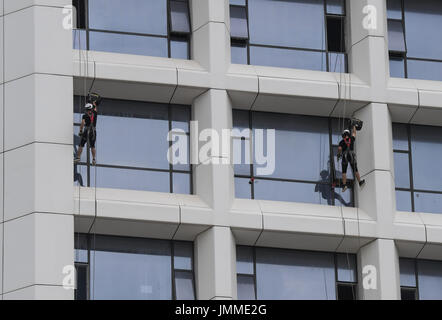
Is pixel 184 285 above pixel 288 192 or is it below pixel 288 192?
below

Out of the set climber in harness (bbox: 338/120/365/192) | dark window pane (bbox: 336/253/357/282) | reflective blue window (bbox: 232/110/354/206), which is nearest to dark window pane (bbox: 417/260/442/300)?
dark window pane (bbox: 336/253/357/282)

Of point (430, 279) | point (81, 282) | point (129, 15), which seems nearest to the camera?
point (81, 282)

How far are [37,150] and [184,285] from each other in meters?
6.45

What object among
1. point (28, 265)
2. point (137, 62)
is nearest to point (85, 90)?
point (137, 62)

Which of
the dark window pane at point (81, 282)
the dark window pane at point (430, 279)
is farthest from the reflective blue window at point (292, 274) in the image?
the dark window pane at point (81, 282)

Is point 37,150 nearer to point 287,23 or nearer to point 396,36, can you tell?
point 287,23

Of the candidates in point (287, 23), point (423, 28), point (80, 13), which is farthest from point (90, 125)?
point (423, 28)

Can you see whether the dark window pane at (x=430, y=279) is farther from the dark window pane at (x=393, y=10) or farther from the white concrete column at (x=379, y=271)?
the dark window pane at (x=393, y=10)

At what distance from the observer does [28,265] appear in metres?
59.8

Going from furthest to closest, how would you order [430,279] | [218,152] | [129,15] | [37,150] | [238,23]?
[238,23] → [129,15] → [430,279] → [218,152] → [37,150]

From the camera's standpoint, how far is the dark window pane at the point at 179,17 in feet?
215

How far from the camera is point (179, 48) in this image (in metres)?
65.7

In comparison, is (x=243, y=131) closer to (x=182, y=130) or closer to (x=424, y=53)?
(x=182, y=130)
